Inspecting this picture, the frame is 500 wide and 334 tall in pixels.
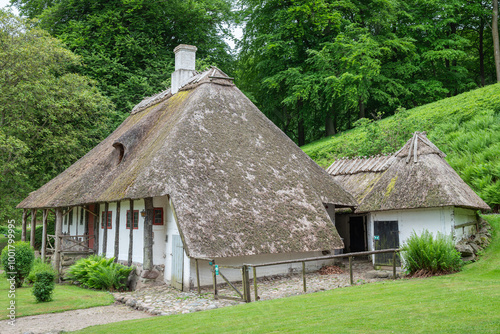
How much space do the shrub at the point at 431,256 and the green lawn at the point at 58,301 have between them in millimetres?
9226

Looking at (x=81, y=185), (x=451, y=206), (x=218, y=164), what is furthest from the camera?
(x=81, y=185)

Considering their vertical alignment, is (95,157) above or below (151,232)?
above

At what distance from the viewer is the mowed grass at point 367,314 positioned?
21.6 feet

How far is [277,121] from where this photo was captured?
1614 inches

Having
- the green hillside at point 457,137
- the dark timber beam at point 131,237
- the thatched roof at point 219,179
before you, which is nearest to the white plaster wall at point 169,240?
the thatched roof at point 219,179

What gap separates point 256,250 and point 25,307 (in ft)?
22.1

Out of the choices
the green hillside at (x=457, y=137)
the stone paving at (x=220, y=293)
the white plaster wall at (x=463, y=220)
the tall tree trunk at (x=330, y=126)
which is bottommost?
the stone paving at (x=220, y=293)

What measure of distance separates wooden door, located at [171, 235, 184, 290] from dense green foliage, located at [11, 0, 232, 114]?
19168 mm

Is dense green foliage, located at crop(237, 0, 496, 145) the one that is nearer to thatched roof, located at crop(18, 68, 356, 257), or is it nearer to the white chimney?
the white chimney

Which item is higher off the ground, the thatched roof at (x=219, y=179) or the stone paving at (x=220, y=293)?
the thatched roof at (x=219, y=179)

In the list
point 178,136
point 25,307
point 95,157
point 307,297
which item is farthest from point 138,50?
point 307,297

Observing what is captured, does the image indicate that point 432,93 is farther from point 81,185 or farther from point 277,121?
point 81,185

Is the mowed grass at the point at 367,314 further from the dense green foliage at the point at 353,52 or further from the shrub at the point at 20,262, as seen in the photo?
the dense green foliage at the point at 353,52

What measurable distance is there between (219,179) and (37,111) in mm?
17113
